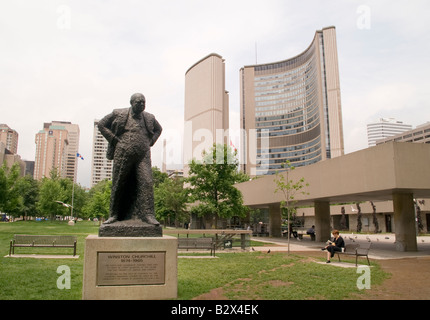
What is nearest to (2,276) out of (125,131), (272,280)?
(125,131)

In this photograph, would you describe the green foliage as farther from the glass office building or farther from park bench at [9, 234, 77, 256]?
the glass office building

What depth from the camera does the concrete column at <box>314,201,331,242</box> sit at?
24.2 metres

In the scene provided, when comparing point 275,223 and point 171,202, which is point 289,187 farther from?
point 171,202

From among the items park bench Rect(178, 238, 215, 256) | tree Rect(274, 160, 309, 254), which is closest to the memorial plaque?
park bench Rect(178, 238, 215, 256)

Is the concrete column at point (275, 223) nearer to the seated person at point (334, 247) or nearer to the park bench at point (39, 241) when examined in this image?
the seated person at point (334, 247)

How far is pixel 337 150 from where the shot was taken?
8238 centimetres

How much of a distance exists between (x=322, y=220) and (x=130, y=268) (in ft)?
68.2

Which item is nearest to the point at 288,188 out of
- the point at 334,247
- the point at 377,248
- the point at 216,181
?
the point at 334,247

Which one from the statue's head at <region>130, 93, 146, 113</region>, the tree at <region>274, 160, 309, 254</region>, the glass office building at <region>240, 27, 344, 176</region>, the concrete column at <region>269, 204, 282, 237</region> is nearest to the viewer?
the statue's head at <region>130, 93, 146, 113</region>

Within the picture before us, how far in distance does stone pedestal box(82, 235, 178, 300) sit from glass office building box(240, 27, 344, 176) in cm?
7847

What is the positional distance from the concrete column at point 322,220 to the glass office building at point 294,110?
5828 centimetres

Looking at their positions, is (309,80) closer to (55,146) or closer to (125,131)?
(125,131)

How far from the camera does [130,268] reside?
6203mm

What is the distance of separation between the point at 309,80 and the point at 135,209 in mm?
93950
